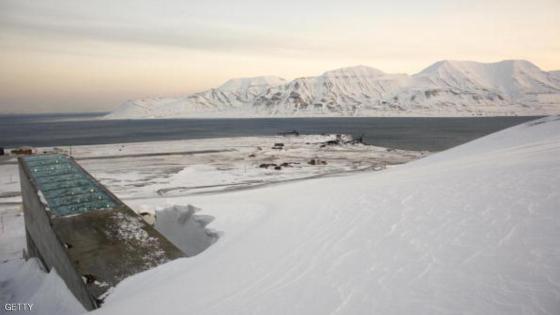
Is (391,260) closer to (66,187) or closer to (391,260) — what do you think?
(391,260)

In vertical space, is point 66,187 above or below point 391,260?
below

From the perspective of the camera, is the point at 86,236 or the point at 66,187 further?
the point at 66,187

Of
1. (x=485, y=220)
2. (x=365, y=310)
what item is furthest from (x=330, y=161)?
(x=365, y=310)

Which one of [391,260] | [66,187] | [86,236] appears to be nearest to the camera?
[391,260]

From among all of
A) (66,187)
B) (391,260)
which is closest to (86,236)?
(66,187)

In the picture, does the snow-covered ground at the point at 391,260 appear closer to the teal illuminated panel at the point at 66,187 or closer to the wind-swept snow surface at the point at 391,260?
the wind-swept snow surface at the point at 391,260

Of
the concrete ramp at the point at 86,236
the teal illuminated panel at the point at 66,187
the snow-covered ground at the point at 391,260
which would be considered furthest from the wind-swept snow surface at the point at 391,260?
the teal illuminated panel at the point at 66,187

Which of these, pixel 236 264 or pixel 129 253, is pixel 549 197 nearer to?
pixel 236 264
